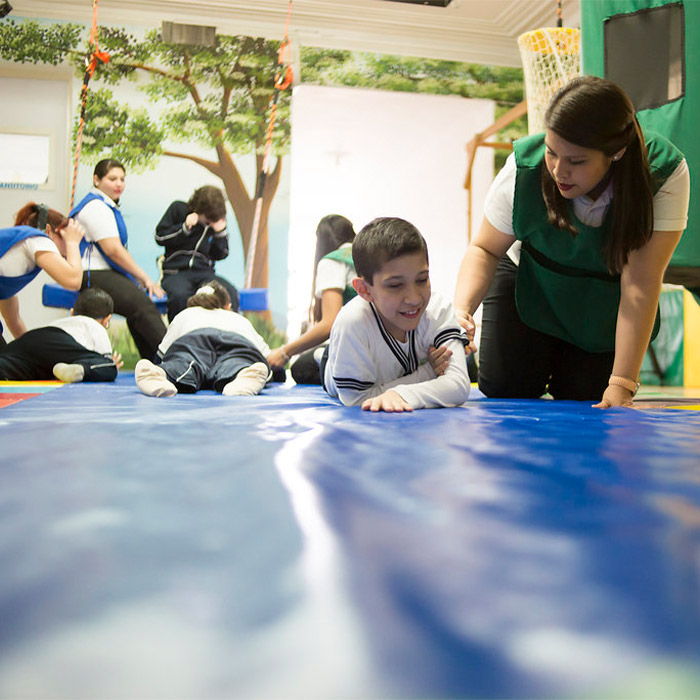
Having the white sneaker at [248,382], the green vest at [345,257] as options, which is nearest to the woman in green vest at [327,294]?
the green vest at [345,257]

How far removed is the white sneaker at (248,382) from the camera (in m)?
1.77

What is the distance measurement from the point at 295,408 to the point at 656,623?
3.28ft

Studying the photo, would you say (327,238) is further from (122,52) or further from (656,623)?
(122,52)

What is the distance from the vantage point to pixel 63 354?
244cm

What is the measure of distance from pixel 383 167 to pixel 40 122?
2.51 m

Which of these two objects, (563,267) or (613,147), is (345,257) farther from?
(613,147)

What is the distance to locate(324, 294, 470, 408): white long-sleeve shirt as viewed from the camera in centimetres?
133

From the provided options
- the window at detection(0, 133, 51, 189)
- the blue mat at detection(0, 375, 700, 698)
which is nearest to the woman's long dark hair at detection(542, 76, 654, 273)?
the blue mat at detection(0, 375, 700, 698)

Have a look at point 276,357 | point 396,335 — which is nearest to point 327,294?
point 276,357

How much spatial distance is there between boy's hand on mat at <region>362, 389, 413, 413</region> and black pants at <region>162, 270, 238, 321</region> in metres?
2.30

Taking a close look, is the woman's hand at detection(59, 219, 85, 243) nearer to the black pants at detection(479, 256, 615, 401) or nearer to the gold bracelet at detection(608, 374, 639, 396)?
the black pants at detection(479, 256, 615, 401)

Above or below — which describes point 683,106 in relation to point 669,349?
above

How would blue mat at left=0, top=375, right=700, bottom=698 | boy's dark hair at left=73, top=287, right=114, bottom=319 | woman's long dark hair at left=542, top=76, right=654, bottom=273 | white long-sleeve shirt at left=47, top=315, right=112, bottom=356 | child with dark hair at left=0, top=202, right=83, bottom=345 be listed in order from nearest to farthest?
blue mat at left=0, top=375, right=700, bottom=698 → woman's long dark hair at left=542, top=76, right=654, bottom=273 → white long-sleeve shirt at left=47, top=315, right=112, bottom=356 → child with dark hair at left=0, top=202, right=83, bottom=345 → boy's dark hair at left=73, top=287, right=114, bottom=319

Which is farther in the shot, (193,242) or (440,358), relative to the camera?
(193,242)
